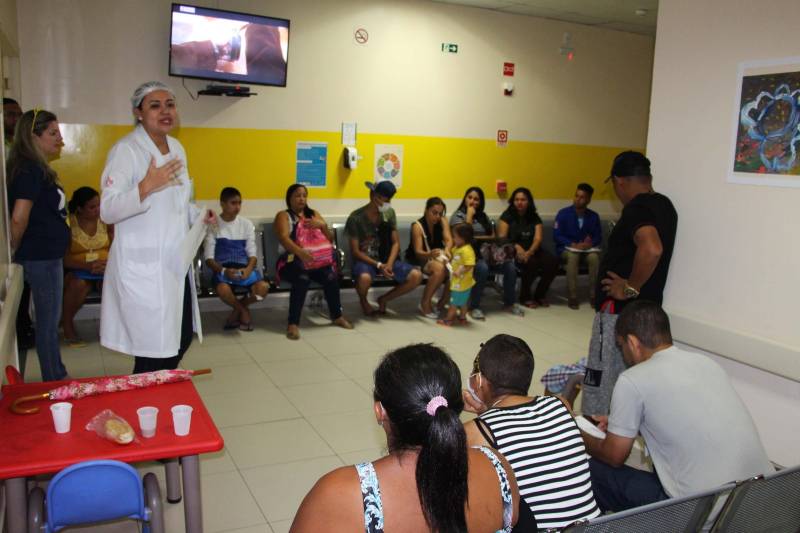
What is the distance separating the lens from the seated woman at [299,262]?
6.12m

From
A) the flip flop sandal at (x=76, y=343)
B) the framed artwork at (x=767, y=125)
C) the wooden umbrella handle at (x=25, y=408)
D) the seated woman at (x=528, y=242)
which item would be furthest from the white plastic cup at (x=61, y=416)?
A: the seated woman at (x=528, y=242)

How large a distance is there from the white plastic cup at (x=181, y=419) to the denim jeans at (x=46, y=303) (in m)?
2.19

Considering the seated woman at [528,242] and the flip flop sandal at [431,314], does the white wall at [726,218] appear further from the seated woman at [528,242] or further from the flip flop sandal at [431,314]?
the seated woman at [528,242]

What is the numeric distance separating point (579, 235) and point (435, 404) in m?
6.53

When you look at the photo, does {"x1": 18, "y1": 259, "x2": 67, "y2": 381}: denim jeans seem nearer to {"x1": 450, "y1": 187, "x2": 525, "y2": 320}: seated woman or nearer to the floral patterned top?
the floral patterned top

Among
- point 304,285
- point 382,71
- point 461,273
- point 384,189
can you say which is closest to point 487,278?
point 461,273

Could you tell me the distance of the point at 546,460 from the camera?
197 cm

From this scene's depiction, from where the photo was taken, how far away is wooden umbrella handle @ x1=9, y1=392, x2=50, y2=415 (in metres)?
2.43

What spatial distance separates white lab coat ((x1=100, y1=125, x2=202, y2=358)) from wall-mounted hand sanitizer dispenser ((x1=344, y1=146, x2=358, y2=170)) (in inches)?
153

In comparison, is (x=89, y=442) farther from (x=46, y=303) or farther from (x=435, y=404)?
(x=46, y=303)

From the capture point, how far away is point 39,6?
5762 millimetres

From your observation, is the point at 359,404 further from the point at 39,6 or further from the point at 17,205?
the point at 39,6

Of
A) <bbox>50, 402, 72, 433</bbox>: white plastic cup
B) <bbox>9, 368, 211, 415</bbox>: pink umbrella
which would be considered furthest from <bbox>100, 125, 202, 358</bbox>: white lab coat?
<bbox>50, 402, 72, 433</bbox>: white plastic cup

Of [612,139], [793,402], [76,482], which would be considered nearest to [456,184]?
[612,139]
